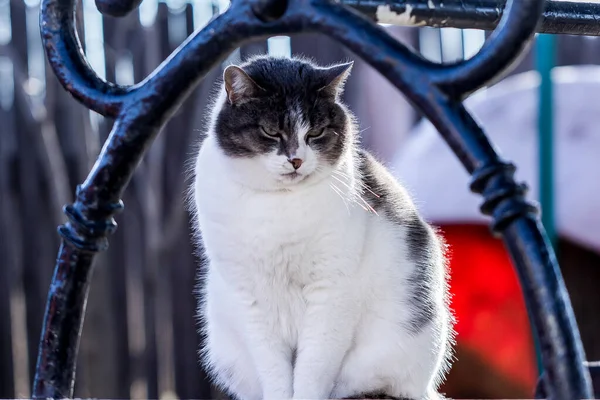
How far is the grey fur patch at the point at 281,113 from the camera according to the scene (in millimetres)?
1441

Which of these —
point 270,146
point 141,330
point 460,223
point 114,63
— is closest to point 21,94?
point 114,63

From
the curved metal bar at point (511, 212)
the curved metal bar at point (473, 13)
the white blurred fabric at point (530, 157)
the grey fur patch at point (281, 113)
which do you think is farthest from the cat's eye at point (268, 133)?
the white blurred fabric at point (530, 157)

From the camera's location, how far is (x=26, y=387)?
3639 mm

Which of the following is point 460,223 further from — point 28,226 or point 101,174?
point 101,174

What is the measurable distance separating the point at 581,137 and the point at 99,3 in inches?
111

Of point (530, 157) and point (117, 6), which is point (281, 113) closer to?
point (117, 6)

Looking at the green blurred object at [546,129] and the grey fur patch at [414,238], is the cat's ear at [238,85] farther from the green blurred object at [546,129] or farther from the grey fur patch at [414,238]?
the green blurred object at [546,129]

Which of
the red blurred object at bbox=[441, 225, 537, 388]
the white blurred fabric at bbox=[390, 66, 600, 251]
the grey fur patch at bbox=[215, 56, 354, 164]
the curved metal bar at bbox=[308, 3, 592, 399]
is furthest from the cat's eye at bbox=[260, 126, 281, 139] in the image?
the red blurred object at bbox=[441, 225, 537, 388]

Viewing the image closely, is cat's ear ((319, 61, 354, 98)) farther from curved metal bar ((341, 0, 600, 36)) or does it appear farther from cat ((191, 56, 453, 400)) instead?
curved metal bar ((341, 0, 600, 36))

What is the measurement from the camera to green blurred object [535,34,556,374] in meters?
2.83

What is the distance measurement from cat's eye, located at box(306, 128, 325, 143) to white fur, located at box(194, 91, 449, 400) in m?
0.02

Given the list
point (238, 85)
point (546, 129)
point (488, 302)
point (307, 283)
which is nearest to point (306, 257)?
point (307, 283)

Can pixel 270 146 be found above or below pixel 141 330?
above

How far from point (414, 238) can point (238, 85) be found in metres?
0.44
